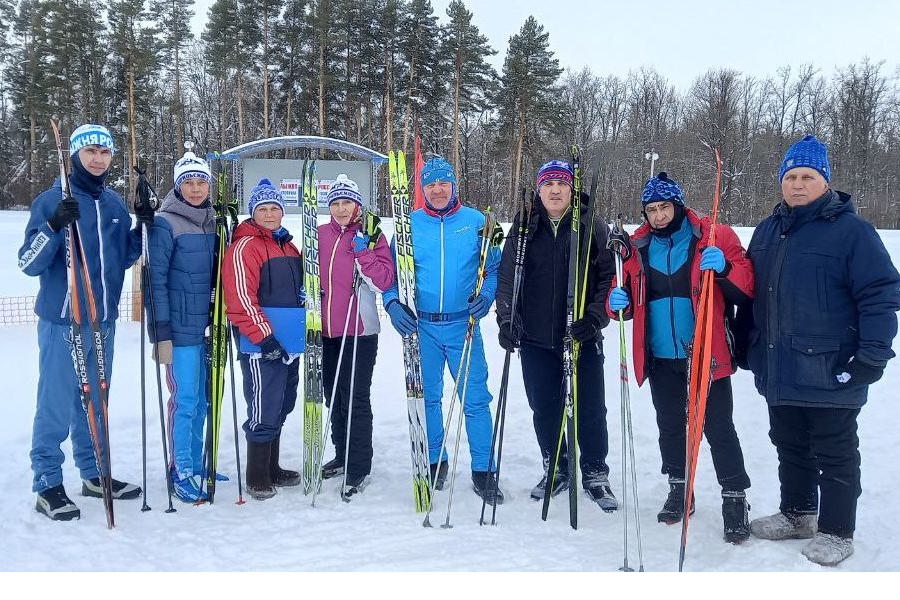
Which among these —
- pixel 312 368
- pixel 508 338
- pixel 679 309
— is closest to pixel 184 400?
pixel 312 368

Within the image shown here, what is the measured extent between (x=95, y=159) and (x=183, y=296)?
2.61 feet

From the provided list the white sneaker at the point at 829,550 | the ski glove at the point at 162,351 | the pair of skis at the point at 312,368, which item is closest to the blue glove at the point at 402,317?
the pair of skis at the point at 312,368

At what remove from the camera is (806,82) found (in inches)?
1314

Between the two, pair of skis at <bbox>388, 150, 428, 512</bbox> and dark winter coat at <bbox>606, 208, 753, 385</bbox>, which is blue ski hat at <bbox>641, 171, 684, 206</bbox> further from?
pair of skis at <bbox>388, 150, 428, 512</bbox>

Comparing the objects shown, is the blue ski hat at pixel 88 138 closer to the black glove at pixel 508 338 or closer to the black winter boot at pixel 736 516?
the black glove at pixel 508 338

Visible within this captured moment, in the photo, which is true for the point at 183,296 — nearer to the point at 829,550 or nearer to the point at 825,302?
the point at 825,302

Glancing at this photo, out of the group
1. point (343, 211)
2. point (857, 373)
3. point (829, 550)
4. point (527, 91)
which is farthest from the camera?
point (527, 91)

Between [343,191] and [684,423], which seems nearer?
[684,423]

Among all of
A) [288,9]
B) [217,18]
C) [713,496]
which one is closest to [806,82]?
[288,9]

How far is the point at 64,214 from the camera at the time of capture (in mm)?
2709

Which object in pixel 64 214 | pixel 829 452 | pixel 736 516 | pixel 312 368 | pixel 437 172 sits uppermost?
pixel 437 172

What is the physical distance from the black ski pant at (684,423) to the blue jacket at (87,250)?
280cm

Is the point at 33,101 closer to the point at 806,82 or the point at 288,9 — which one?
the point at 288,9

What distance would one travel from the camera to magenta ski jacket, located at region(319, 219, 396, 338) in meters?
3.28
